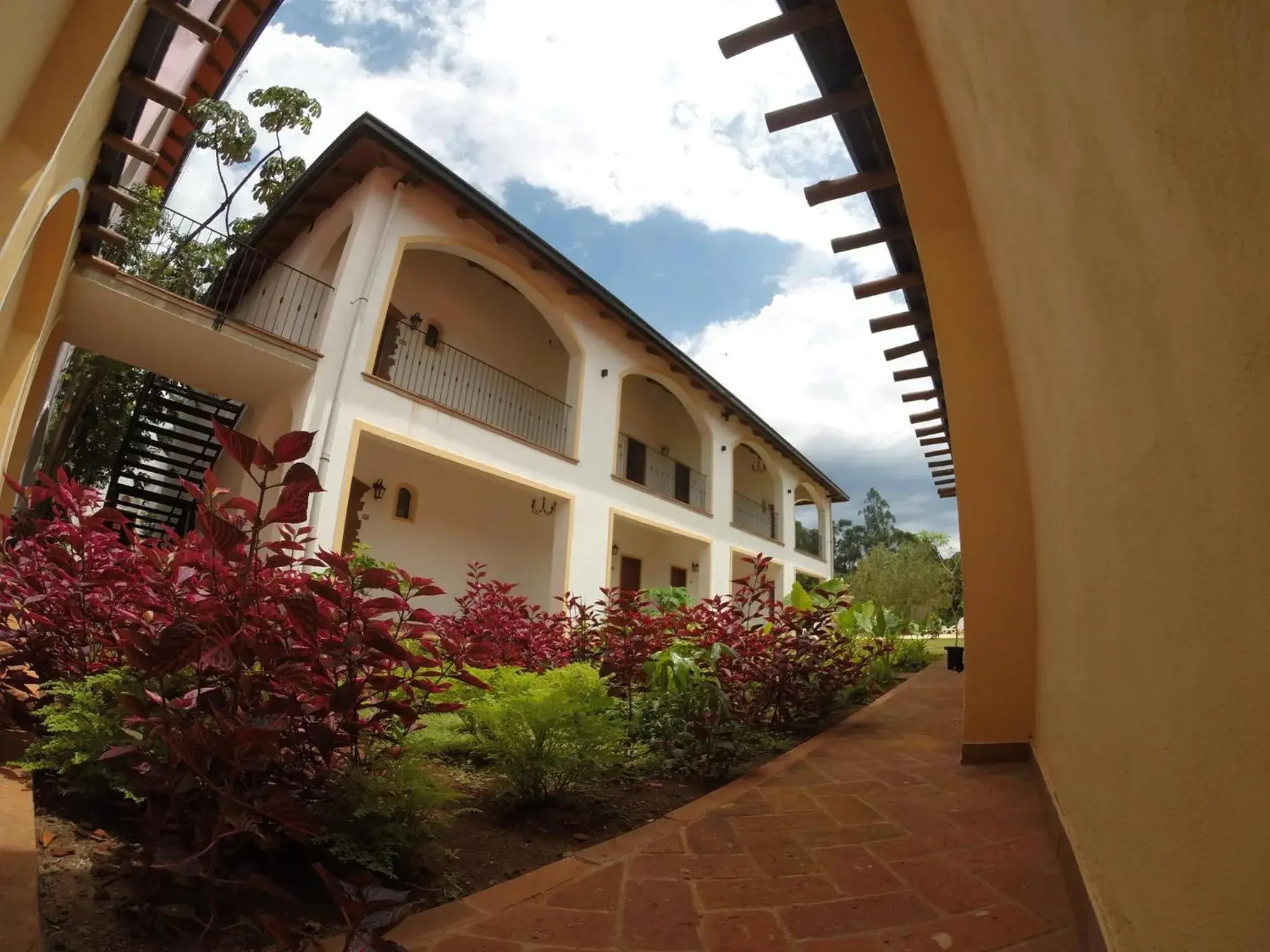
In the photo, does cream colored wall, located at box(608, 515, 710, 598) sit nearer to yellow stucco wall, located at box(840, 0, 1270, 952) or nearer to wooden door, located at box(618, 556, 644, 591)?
wooden door, located at box(618, 556, 644, 591)

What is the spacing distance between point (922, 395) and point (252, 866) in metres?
5.23

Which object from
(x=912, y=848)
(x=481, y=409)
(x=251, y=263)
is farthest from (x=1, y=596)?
(x=251, y=263)

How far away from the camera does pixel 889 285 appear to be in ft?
12.4

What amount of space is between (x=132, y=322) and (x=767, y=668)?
7504mm

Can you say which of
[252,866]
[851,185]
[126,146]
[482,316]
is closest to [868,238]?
[851,185]

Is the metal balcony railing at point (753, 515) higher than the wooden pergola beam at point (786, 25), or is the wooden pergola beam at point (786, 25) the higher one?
the metal balcony railing at point (753, 515)

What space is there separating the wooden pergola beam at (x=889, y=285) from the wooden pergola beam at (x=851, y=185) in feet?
2.20

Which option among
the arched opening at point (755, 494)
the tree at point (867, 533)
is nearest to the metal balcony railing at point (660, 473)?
the arched opening at point (755, 494)

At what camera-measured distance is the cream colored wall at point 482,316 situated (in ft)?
34.3

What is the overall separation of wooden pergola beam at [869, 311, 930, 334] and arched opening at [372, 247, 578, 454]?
5.99 metres

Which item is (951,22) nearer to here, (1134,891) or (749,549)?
(1134,891)

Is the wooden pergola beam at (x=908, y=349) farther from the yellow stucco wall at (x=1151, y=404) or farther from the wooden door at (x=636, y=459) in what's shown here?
the wooden door at (x=636, y=459)

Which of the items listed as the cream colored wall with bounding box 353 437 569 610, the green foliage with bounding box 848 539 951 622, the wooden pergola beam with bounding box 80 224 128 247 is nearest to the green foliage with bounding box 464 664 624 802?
the wooden pergola beam with bounding box 80 224 128 247

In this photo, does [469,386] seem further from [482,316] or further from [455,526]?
[455,526]
